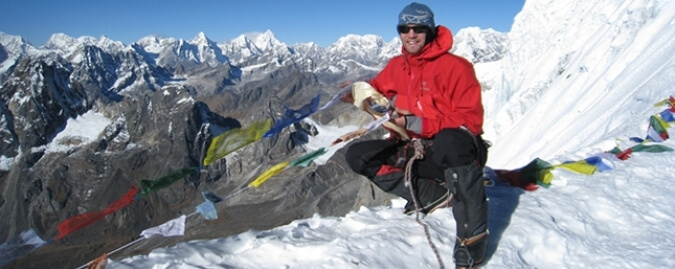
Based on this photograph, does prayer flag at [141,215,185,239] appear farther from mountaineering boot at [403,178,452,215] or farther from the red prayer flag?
mountaineering boot at [403,178,452,215]

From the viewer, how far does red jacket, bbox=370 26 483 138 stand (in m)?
A: 4.80

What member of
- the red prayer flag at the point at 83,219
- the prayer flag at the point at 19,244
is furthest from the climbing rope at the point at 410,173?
the prayer flag at the point at 19,244

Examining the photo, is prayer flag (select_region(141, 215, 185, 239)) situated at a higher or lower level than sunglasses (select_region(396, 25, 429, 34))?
lower

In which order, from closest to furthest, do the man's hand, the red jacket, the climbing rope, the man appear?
the man < the red jacket < the climbing rope < the man's hand

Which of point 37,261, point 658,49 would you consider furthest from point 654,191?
point 37,261

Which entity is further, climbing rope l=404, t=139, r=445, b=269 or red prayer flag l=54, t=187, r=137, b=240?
red prayer flag l=54, t=187, r=137, b=240

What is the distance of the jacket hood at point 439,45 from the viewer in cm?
507

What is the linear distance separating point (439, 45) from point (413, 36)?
1.05 ft

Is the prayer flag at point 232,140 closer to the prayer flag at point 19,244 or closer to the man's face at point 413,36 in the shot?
the prayer flag at point 19,244

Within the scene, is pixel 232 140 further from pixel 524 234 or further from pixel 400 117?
pixel 524 234

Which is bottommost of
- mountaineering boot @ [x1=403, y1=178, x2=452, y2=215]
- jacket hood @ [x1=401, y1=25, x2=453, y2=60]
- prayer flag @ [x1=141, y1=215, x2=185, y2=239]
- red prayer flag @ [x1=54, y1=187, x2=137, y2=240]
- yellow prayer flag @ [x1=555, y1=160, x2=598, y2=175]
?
yellow prayer flag @ [x1=555, y1=160, x2=598, y2=175]

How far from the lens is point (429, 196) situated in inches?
234

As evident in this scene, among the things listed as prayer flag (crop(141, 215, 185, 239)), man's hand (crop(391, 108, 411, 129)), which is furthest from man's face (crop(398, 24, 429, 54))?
prayer flag (crop(141, 215, 185, 239))

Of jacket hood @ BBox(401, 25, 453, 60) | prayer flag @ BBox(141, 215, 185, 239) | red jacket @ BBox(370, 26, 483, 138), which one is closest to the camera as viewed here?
red jacket @ BBox(370, 26, 483, 138)
